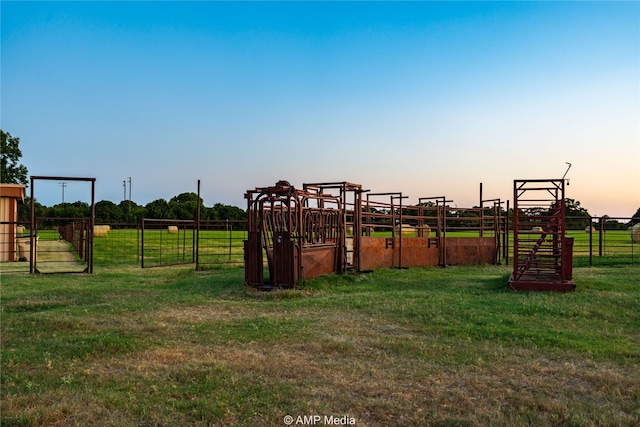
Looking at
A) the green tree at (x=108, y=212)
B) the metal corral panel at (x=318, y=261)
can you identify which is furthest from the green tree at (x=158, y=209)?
the metal corral panel at (x=318, y=261)

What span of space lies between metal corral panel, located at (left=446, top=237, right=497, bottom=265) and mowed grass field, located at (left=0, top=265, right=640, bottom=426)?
8454 millimetres

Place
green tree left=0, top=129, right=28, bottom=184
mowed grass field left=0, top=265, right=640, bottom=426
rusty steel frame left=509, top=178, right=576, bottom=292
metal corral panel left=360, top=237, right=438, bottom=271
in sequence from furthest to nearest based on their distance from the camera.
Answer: green tree left=0, top=129, right=28, bottom=184 < metal corral panel left=360, top=237, right=438, bottom=271 < rusty steel frame left=509, top=178, right=576, bottom=292 < mowed grass field left=0, top=265, right=640, bottom=426

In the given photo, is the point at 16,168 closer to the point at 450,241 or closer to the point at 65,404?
→ the point at 450,241

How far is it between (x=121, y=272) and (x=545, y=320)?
1274 cm

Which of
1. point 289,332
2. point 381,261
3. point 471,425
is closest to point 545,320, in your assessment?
point 289,332

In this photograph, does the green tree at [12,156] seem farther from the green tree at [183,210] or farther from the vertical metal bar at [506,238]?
the vertical metal bar at [506,238]

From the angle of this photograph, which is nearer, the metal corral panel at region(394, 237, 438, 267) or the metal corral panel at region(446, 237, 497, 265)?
the metal corral panel at region(394, 237, 438, 267)

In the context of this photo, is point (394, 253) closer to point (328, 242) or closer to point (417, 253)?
point (417, 253)

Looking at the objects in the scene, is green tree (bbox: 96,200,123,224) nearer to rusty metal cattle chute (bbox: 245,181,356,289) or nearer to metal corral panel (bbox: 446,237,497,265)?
metal corral panel (bbox: 446,237,497,265)

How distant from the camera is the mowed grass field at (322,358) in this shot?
457 centimetres

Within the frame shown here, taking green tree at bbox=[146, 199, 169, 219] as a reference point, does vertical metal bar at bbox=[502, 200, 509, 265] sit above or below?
below

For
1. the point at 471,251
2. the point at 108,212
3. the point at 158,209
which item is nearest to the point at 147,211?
the point at 158,209

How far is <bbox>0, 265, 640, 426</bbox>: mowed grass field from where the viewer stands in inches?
180

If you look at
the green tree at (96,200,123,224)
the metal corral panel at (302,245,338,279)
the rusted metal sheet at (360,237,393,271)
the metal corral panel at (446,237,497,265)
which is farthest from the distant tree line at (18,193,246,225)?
the metal corral panel at (302,245,338,279)
